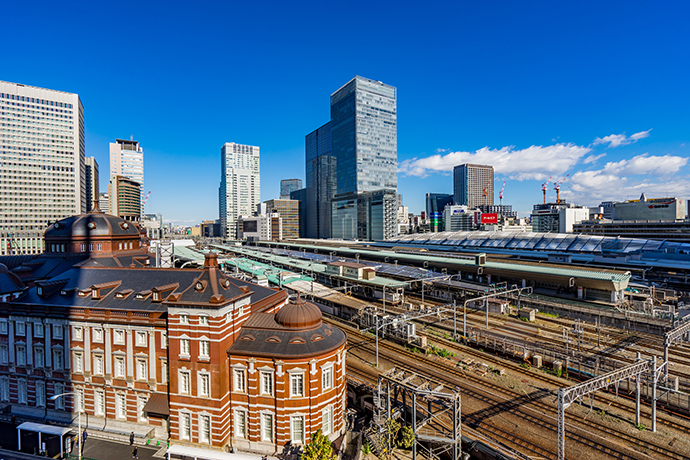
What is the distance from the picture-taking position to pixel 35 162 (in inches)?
7008

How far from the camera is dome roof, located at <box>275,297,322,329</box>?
3591 centimetres

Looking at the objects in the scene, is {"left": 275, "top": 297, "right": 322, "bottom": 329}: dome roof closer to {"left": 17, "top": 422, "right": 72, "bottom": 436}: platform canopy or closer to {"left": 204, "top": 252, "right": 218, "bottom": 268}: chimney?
{"left": 204, "top": 252, "right": 218, "bottom": 268}: chimney

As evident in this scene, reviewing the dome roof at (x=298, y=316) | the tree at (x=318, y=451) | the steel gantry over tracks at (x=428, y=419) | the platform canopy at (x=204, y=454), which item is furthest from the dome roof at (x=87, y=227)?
the steel gantry over tracks at (x=428, y=419)

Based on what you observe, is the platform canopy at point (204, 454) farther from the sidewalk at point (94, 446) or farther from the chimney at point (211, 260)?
the chimney at point (211, 260)

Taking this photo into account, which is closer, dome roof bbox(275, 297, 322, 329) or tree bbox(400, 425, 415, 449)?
tree bbox(400, 425, 415, 449)

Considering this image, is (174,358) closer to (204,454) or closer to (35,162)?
(204,454)

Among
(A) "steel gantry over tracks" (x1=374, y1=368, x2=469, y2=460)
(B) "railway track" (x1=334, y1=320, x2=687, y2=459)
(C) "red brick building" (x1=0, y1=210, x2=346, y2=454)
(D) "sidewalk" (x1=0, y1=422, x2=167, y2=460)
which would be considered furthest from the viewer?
(D) "sidewalk" (x1=0, y1=422, x2=167, y2=460)

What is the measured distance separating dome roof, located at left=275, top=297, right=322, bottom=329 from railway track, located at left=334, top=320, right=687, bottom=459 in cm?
2069

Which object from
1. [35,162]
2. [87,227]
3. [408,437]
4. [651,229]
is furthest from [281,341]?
[35,162]

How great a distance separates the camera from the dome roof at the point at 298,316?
35.9 metres

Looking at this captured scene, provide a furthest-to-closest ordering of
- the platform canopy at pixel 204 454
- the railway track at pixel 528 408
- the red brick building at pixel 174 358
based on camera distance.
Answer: the red brick building at pixel 174 358
the platform canopy at pixel 204 454
the railway track at pixel 528 408

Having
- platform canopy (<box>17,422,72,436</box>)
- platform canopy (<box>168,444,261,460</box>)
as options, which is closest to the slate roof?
platform canopy (<box>168,444,261,460</box>)

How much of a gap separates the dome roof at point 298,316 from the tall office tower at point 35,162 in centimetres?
20031

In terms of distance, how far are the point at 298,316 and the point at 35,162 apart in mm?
220108
